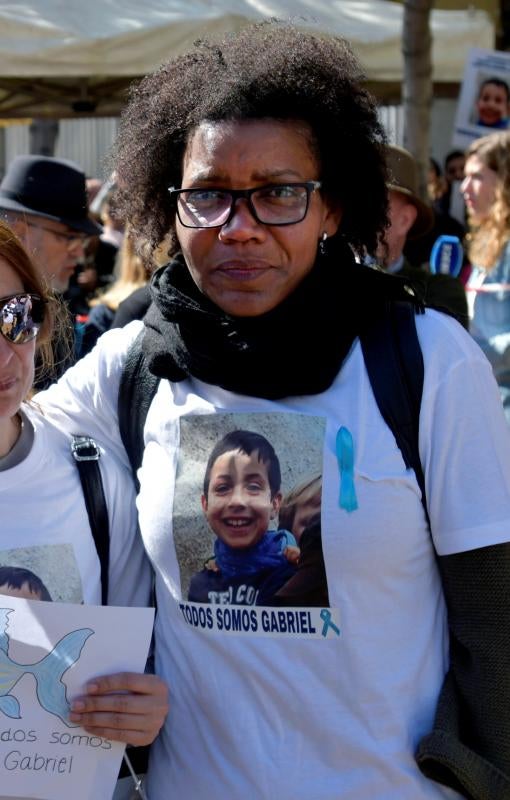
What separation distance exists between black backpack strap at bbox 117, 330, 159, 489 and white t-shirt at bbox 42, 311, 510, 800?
26cm

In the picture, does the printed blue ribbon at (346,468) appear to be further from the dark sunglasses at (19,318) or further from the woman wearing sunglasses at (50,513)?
the dark sunglasses at (19,318)

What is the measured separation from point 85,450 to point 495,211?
3.17 meters

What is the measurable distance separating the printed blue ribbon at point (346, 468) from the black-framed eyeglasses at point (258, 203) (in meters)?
0.42

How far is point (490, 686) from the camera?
1.91 metres

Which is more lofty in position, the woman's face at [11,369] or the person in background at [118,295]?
the woman's face at [11,369]

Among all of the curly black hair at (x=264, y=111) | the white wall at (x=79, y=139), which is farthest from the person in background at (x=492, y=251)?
the white wall at (x=79, y=139)

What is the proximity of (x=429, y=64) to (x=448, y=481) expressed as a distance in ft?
15.2

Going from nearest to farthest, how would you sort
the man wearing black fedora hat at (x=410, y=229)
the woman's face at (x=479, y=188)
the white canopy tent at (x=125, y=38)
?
the man wearing black fedora hat at (x=410, y=229)
the woman's face at (x=479, y=188)
the white canopy tent at (x=125, y=38)

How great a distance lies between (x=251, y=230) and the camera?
2.02m

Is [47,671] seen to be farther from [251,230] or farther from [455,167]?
[455,167]

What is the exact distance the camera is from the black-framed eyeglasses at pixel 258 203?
2.03 m

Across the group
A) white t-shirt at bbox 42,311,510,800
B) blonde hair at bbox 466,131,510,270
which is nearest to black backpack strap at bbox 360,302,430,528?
white t-shirt at bbox 42,311,510,800

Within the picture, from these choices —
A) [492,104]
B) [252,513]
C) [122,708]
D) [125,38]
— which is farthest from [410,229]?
[122,708]

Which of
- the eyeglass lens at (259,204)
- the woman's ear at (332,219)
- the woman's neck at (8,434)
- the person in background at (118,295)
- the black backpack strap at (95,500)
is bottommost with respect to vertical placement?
the person in background at (118,295)
